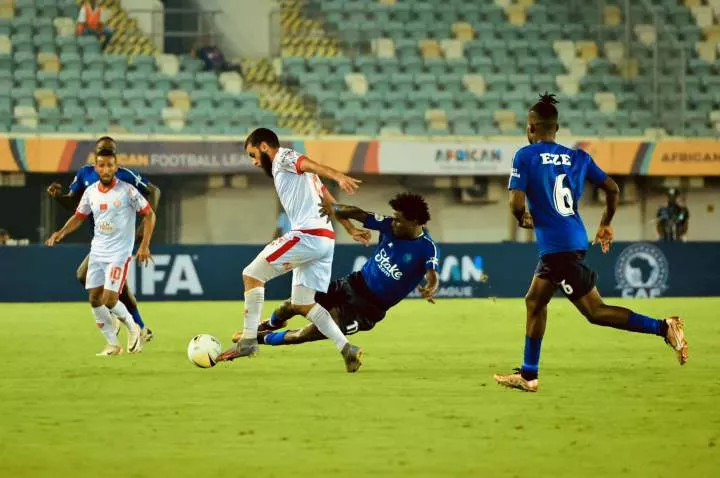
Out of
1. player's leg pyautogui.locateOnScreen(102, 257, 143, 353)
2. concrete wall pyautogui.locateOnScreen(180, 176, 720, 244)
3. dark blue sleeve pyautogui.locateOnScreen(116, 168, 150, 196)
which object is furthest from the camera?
concrete wall pyautogui.locateOnScreen(180, 176, 720, 244)

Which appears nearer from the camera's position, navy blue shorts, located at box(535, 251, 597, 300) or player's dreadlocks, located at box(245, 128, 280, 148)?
navy blue shorts, located at box(535, 251, 597, 300)

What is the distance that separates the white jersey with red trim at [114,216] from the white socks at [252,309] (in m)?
2.39

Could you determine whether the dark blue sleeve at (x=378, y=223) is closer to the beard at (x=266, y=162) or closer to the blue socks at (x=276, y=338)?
the beard at (x=266, y=162)

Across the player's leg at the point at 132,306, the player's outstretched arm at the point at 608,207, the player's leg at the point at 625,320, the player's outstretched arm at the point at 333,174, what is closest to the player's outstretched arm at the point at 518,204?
the player's outstretched arm at the point at 608,207

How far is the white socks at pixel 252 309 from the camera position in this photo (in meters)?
11.6

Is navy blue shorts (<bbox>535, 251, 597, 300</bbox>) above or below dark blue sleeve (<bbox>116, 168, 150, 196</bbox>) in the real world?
below

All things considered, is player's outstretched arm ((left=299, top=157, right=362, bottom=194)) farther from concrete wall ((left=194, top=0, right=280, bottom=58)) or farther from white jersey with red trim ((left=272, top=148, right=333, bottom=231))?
concrete wall ((left=194, top=0, right=280, bottom=58))

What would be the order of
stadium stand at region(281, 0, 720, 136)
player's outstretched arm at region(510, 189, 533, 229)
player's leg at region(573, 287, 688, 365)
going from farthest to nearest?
stadium stand at region(281, 0, 720, 136)
player's leg at region(573, 287, 688, 365)
player's outstretched arm at region(510, 189, 533, 229)

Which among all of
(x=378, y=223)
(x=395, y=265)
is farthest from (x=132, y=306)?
(x=378, y=223)

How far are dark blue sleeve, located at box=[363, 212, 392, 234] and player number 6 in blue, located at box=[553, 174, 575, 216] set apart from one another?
2.30 meters

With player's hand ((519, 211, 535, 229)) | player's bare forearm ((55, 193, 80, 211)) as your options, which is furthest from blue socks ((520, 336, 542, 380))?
player's bare forearm ((55, 193, 80, 211))

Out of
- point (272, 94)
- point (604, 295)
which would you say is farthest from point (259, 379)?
point (272, 94)

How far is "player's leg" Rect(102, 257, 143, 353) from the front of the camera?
1351 cm

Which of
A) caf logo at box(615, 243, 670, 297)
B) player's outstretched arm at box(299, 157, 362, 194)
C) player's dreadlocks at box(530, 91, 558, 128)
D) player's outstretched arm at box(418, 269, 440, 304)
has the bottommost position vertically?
caf logo at box(615, 243, 670, 297)
